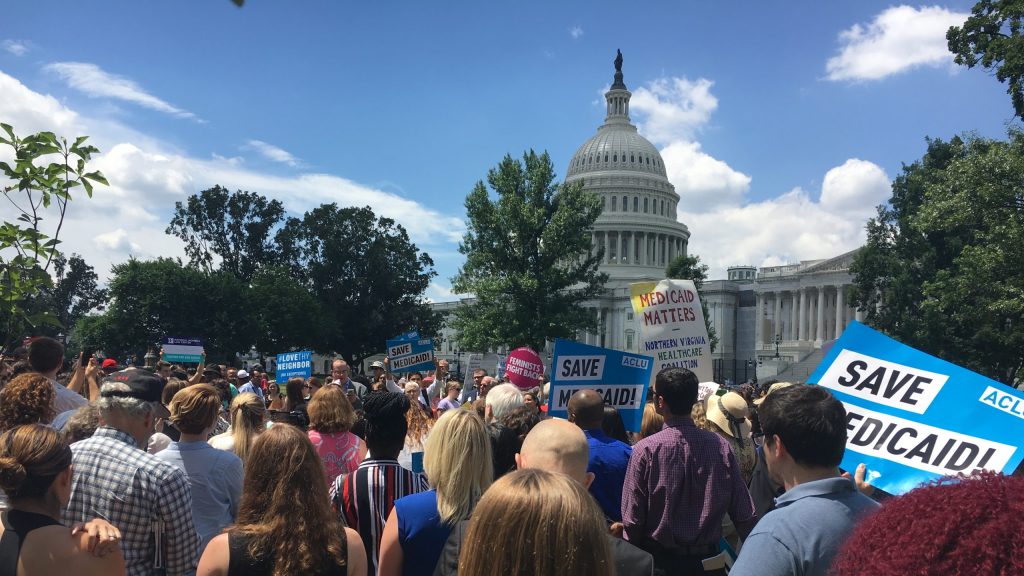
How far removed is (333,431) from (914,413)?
3.80 m

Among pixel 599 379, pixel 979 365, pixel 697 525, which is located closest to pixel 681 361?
pixel 599 379

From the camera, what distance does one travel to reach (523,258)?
135 feet

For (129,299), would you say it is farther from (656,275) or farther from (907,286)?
(656,275)

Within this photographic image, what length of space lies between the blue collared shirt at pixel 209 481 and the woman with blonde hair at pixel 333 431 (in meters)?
1.15

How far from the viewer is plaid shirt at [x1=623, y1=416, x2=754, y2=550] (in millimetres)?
4910

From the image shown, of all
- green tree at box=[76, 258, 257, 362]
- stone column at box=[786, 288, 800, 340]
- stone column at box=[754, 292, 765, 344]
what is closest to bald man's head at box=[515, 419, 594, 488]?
green tree at box=[76, 258, 257, 362]

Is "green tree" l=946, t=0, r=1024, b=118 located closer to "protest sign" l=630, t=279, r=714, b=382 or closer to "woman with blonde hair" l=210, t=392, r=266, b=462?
"protest sign" l=630, t=279, r=714, b=382

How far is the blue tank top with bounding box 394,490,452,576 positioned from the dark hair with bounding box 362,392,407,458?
824 mm

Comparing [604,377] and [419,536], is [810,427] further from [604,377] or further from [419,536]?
[604,377]

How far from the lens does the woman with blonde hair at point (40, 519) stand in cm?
304

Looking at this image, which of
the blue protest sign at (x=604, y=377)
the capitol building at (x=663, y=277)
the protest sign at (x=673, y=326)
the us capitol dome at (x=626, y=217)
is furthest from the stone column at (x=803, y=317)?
the blue protest sign at (x=604, y=377)

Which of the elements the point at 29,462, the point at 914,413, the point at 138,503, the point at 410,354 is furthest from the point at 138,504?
the point at 410,354

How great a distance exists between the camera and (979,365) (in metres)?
36.2

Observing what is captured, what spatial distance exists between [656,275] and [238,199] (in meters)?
60.9
